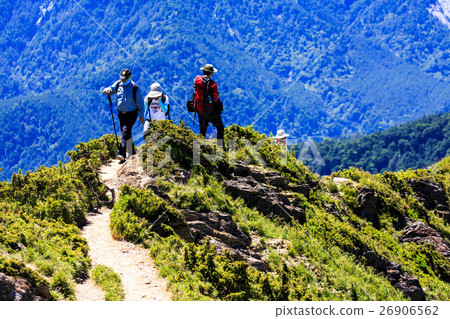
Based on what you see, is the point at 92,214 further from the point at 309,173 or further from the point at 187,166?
the point at 309,173

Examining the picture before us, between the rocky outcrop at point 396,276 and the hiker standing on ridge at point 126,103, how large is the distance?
789 cm

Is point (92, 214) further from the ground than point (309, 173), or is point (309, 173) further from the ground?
point (309, 173)

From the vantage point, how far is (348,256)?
51.0ft

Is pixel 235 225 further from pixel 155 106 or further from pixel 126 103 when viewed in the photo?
pixel 155 106

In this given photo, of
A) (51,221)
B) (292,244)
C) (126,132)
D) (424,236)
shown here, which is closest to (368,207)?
(424,236)

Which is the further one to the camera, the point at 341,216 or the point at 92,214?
the point at 341,216

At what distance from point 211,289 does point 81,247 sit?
8.81 feet

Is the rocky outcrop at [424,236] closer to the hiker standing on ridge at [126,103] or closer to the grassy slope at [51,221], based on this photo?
the hiker standing on ridge at [126,103]

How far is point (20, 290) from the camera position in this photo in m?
8.52

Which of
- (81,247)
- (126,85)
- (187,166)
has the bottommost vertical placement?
(81,247)

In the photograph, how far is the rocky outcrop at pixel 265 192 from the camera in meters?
15.7

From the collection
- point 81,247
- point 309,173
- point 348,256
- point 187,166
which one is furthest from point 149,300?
point 309,173

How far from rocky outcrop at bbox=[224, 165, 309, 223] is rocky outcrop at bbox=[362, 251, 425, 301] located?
2231 millimetres

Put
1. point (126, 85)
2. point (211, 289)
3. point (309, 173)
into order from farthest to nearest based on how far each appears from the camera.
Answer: point (309, 173) < point (126, 85) < point (211, 289)
